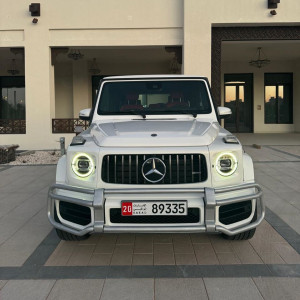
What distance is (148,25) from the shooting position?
1252 cm

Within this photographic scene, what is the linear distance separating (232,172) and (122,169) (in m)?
1.03

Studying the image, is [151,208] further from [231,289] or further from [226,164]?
[231,289]

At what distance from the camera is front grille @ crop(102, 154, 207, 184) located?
10.6 feet

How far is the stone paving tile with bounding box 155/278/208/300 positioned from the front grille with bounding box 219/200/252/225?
0.60 m

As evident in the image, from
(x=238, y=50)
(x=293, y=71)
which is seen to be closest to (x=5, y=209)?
(x=238, y=50)

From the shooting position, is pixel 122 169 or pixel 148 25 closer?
pixel 122 169

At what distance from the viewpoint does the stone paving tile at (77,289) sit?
2.82 metres

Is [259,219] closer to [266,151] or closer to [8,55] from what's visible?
[266,151]

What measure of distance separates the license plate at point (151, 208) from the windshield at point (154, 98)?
1.64 metres

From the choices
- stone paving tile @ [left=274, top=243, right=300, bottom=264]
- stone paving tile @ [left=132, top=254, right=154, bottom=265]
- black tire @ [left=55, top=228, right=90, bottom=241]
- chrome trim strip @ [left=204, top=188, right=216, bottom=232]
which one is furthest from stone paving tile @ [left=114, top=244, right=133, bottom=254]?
stone paving tile @ [left=274, top=243, right=300, bottom=264]

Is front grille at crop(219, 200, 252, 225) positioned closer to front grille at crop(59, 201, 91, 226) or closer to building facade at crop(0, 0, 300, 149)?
front grille at crop(59, 201, 91, 226)

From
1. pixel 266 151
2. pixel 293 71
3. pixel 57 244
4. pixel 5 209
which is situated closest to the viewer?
pixel 57 244

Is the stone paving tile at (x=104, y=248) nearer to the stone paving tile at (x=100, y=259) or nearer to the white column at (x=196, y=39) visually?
the stone paving tile at (x=100, y=259)

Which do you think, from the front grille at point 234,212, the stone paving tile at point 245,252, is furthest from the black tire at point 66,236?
the stone paving tile at point 245,252
